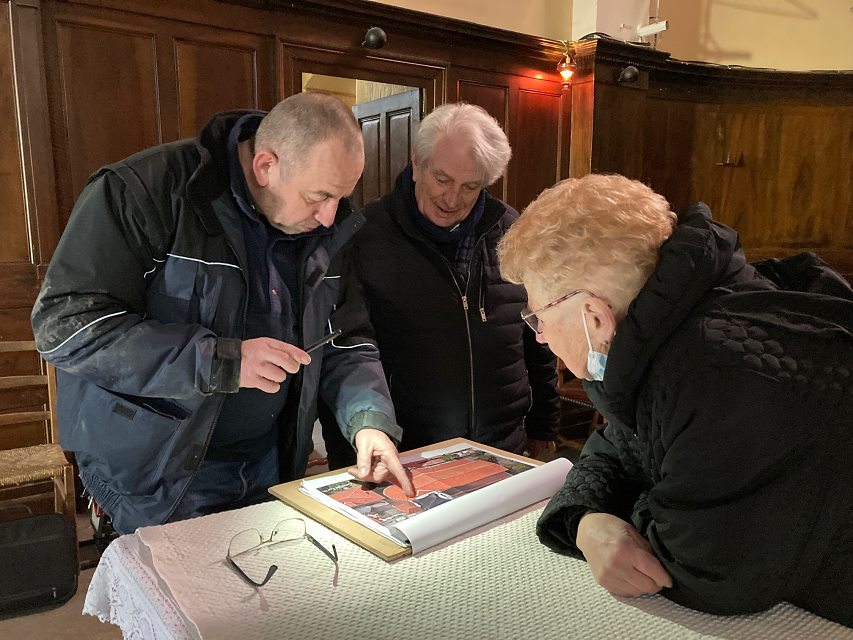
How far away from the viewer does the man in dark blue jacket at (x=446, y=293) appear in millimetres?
1923

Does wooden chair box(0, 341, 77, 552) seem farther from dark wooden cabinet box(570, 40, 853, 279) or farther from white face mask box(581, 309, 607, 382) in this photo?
dark wooden cabinet box(570, 40, 853, 279)

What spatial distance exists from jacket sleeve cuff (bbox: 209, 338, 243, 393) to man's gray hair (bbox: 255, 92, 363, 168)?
43cm

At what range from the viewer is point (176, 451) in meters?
1.35

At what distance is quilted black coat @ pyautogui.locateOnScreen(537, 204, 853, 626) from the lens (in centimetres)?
80

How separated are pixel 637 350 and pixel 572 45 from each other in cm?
446

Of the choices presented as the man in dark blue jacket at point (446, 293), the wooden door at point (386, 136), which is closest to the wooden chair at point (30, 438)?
the man in dark blue jacket at point (446, 293)

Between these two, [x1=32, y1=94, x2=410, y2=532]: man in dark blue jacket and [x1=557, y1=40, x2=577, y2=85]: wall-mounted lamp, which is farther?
[x1=557, y1=40, x2=577, y2=85]: wall-mounted lamp

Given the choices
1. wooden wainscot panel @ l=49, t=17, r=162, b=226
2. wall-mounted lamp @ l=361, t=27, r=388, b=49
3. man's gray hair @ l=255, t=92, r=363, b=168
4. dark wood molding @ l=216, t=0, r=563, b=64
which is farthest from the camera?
wall-mounted lamp @ l=361, t=27, r=388, b=49

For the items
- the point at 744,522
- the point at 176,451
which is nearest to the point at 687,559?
the point at 744,522

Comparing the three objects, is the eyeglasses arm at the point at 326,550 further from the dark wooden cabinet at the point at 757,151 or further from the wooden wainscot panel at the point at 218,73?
the dark wooden cabinet at the point at 757,151

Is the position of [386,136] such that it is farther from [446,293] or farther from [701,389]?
[701,389]

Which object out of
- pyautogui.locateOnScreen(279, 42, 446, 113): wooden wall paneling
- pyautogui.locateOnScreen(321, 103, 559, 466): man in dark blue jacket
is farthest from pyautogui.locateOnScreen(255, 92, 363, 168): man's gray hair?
pyautogui.locateOnScreen(279, 42, 446, 113): wooden wall paneling

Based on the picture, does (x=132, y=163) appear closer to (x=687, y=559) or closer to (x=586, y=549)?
(x=586, y=549)

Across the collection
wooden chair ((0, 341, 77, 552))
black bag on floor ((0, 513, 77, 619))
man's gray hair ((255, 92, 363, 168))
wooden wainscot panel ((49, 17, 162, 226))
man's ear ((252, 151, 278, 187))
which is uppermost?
wooden wainscot panel ((49, 17, 162, 226))
